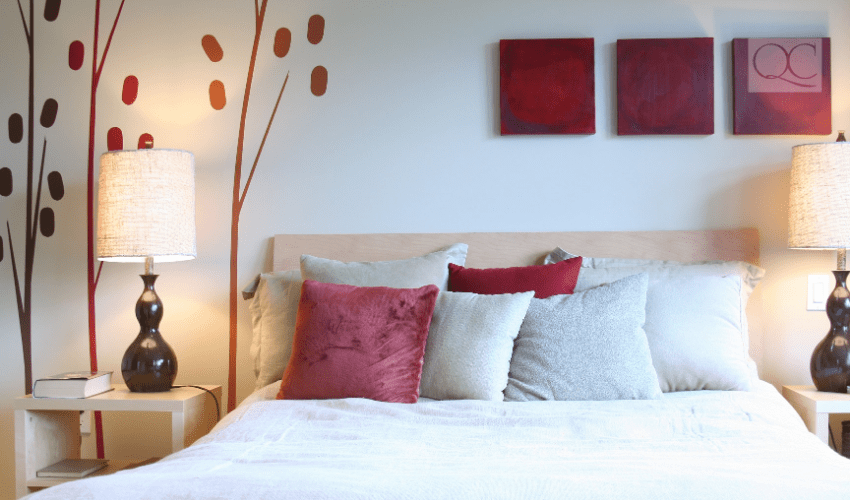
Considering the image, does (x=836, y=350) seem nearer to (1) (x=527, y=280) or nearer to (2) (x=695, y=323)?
(2) (x=695, y=323)

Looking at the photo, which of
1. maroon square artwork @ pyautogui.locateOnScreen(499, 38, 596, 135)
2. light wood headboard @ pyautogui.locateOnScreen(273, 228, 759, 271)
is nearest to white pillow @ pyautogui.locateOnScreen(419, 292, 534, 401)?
light wood headboard @ pyautogui.locateOnScreen(273, 228, 759, 271)

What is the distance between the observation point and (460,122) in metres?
2.52

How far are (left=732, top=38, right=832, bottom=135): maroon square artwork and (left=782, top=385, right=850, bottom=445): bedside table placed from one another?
0.95 metres

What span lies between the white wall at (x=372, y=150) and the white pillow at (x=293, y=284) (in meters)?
0.26

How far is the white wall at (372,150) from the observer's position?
2.44 meters

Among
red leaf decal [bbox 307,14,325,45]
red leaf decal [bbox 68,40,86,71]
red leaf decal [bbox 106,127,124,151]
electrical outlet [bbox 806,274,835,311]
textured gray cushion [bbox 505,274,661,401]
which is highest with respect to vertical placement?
red leaf decal [bbox 307,14,325,45]

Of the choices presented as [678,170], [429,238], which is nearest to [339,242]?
[429,238]

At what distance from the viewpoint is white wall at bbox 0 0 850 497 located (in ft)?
8.02

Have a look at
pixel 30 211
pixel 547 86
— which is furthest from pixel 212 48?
pixel 547 86

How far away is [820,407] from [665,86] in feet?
3.95

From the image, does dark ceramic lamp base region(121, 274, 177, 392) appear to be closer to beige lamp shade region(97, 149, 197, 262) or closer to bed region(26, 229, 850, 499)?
beige lamp shade region(97, 149, 197, 262)

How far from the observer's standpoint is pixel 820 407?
6.54ft

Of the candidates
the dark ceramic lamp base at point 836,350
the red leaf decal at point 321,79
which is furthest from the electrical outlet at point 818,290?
the red leaf decal at point 321,79

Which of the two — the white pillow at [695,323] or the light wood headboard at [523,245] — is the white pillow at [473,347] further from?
the light wood headboard at [523,245]
